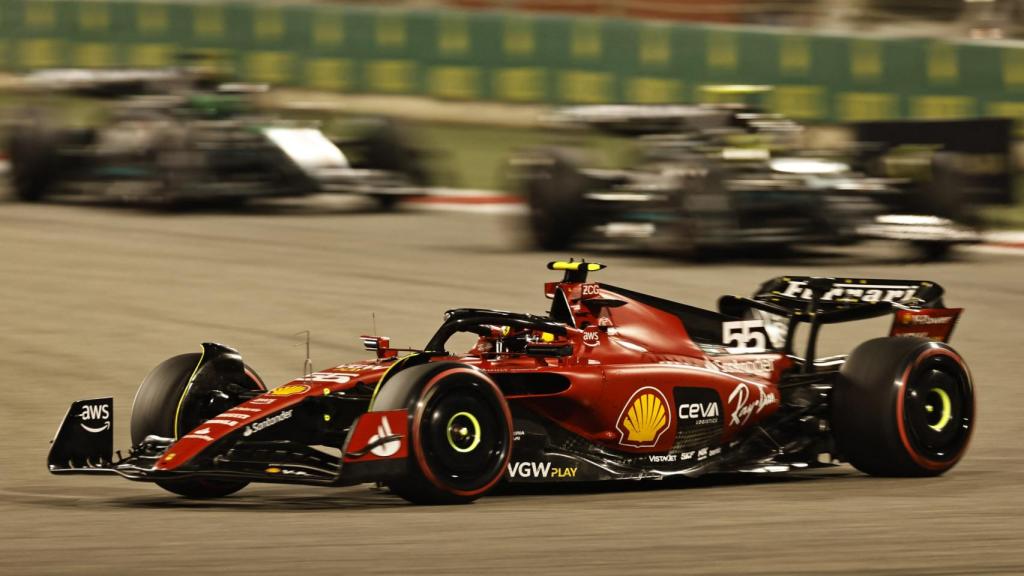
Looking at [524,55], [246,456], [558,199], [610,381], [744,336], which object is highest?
[524,55]

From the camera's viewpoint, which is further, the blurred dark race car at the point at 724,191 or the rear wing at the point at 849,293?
the blurred dark race car at the point at 724,191

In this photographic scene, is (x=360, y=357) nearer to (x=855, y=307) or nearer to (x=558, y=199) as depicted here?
(x=855, y=307)

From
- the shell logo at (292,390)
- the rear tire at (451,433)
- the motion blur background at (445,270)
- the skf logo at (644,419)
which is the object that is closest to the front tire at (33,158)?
the motion blur background at (445,270)

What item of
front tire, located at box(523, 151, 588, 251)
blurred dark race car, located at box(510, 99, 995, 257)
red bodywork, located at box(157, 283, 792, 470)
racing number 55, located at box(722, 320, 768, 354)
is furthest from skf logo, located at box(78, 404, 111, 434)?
front tire, located at box(523, 151, 588, 251)

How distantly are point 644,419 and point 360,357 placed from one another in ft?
14.7

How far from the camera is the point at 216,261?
17500mm

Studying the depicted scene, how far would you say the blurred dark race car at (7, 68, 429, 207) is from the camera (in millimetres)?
20469

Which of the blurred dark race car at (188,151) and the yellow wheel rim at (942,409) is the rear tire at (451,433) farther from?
the blurred dark race car at (188,151)

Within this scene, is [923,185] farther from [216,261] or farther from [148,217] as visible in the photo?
[148,217]

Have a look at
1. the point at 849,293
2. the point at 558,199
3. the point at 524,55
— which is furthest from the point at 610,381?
the point at 524,55

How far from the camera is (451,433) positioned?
7.89 m

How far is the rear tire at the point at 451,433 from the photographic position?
778 cm

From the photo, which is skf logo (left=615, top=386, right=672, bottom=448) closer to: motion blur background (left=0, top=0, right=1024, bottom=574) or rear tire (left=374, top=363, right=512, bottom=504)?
motion blur background (left=0, top=0, right=1024, bottom=574)

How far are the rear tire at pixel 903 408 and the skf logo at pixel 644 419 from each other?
3.13ft
